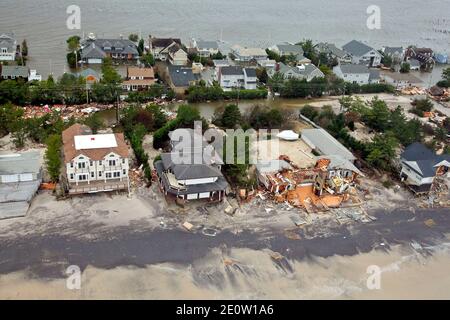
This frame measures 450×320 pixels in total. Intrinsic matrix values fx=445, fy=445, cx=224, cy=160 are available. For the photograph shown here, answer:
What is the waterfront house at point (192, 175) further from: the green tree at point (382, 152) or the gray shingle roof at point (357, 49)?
the gray shingle roof at point (357, 49)

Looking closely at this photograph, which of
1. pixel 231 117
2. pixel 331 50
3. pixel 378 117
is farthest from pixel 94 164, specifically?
pixel 331 50

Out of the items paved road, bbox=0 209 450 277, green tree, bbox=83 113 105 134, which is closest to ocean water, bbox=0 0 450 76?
green tree, bbox=83 113 105 134

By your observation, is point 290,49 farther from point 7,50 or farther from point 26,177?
point 26,177

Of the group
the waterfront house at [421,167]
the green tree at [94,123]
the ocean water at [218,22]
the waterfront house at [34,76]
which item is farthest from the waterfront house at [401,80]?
the waterfront house at [34,76]

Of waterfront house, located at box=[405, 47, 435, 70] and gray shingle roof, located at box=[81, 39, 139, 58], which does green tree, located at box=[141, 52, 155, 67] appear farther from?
waterfront house, located at box=[405, 47, 435, 70]
